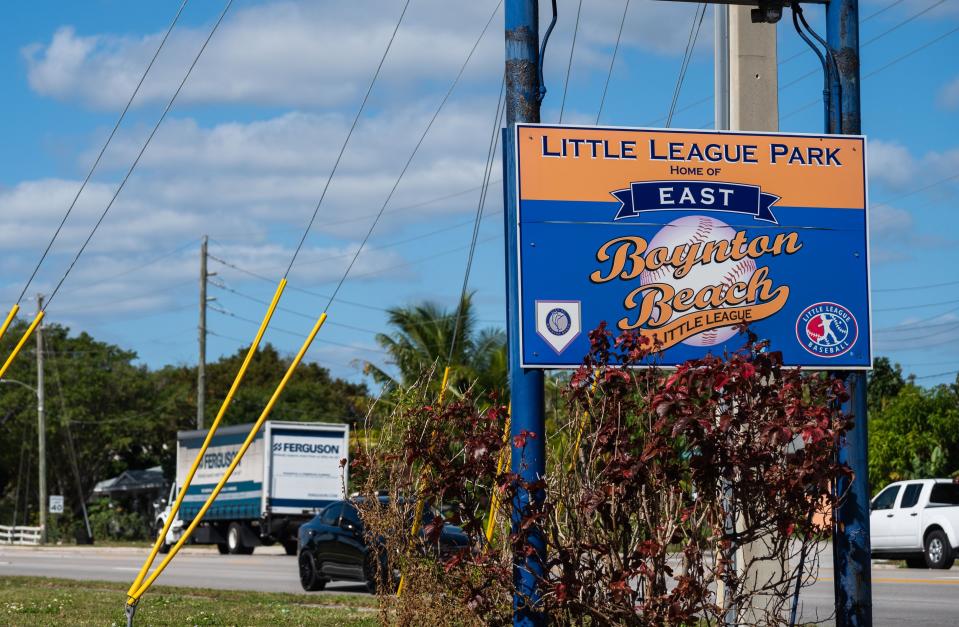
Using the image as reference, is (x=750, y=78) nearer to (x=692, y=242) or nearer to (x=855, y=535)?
(x=692, y=242)

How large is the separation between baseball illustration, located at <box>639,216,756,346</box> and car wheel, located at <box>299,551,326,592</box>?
1446 cm

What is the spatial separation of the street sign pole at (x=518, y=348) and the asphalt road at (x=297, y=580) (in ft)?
6.73

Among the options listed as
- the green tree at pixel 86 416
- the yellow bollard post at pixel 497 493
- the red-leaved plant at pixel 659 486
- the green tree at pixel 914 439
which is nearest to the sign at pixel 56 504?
the green tree at pixel 86 416

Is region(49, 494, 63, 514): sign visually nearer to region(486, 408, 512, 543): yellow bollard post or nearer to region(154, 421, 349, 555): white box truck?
region(154, 421, 349, 555): white box truck

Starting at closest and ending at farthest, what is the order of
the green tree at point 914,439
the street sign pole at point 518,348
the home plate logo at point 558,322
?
the street sign pole at point 518,348 < the home plate logo at point 558,322 < the green tree at point 914,439

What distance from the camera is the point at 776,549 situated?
6.64 meters

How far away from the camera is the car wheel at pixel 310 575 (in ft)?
68.9

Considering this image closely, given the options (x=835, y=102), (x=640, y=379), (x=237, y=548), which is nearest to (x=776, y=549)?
(x=640, y=379)

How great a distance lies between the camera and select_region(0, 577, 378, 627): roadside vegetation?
14.0 meters

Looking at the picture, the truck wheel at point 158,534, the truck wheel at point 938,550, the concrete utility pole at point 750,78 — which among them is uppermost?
the concrete utility pole at point 750,78

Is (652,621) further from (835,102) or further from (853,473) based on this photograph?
(835,102)

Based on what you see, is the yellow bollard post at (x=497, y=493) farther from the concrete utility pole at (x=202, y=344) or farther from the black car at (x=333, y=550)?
the concrete utility pole at (x=202, y=344)

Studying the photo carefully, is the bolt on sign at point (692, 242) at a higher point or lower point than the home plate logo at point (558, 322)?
higher

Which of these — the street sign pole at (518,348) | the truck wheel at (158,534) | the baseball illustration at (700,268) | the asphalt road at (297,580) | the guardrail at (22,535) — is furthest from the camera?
the guardrail at (22,535)
